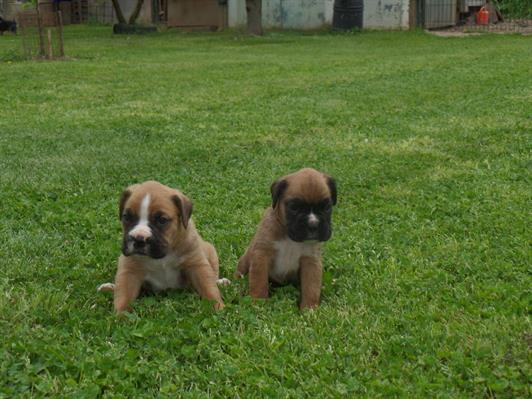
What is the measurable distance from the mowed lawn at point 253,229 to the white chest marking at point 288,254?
183 mm

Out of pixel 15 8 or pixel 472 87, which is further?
pixel 15 8

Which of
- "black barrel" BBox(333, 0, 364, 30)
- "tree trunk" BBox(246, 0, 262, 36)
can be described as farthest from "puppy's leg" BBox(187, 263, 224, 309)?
"black barrel" BBox(333, 0, 364, 30)

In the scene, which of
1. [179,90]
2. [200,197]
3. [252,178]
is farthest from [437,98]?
[200,197]

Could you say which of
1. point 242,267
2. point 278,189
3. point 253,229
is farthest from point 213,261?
point 253,229

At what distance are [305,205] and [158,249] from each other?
0.92m

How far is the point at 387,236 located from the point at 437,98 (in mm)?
8204

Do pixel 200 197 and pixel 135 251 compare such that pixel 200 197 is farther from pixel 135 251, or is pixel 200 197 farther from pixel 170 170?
pixel 135 251

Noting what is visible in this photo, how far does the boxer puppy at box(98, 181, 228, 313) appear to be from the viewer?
450 cm

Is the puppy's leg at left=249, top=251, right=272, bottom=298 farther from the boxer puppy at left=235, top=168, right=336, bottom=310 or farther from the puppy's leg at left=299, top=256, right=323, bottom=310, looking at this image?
the puppy's leg at left=299, top=256, right=323, bottom=310

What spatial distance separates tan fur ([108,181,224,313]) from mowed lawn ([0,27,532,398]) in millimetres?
114

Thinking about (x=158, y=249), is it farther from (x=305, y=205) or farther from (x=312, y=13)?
(x=312, y=13)

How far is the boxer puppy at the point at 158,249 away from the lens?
14.8ft

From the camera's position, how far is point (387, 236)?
6.05 meters

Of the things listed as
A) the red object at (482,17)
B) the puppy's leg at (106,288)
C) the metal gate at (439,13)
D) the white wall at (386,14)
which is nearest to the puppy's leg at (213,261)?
the puppy's leg at (106,288)
